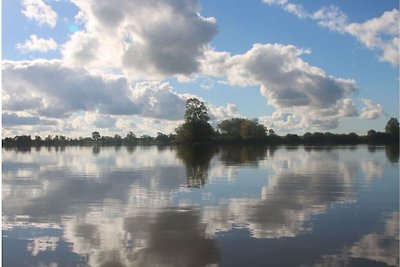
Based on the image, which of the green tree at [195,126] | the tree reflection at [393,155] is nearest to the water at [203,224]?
the tree reflection at [393,155]

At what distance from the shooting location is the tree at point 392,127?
17025 centimetres

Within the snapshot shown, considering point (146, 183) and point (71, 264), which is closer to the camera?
point (71, 264)

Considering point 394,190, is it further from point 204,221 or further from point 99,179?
point 99,179

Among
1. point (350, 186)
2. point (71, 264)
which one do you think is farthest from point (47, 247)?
point (350, 186)

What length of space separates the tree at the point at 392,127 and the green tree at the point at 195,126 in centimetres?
7751

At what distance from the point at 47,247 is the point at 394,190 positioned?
1897 centimetres

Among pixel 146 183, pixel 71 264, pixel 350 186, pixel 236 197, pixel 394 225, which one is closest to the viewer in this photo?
pixel 71 264

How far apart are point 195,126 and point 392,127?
90.7 metres

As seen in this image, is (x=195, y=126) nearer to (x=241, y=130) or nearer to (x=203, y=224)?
(x=241, y=130)

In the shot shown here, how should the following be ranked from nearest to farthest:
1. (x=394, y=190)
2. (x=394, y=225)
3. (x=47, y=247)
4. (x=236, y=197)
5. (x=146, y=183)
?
(x=47, y=247)
(x=394, y=225)
(x=236, y=197)
(x=394, y=190)
(x=146, y=183)

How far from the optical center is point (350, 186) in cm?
2567

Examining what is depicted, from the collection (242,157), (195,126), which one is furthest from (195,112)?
(242,157)

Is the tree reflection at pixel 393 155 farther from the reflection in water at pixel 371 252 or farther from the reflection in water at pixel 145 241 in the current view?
the reflection in water at pixel 145 241

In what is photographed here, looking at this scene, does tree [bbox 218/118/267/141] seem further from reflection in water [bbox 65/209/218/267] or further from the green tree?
reflection in water [bbox 65/209/218/267]
